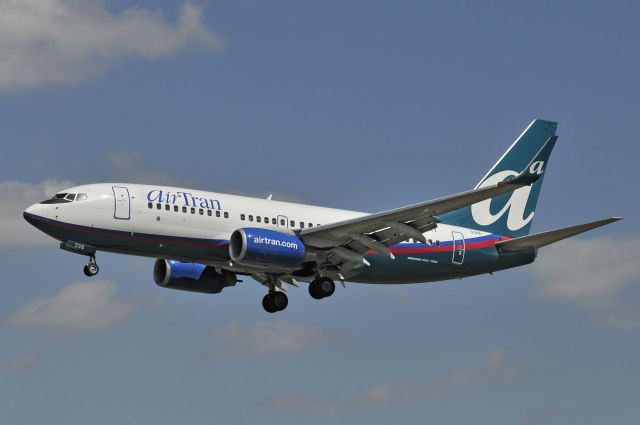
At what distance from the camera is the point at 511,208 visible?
56.3 meters

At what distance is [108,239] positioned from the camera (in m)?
46.4

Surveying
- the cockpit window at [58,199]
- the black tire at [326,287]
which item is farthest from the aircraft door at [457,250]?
the cockpit window at [58,199]

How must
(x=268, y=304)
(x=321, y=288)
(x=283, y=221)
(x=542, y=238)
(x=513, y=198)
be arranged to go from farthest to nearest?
(x=513, y=198) < (x=268, y=304) < (x=542, y=238) < (x=321, y=288) < (x=283, y=221)

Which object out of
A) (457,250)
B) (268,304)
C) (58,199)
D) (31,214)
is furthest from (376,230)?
(31,214)

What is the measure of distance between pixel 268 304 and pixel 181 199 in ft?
26.2

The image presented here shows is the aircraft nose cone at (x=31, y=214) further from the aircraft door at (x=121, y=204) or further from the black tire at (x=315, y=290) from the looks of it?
the black tire at (x=315, y=290)

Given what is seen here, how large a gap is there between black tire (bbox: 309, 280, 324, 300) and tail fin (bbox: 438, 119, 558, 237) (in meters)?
7.13

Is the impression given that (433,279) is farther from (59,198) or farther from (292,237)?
(59,198)

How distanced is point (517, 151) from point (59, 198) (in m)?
22.5

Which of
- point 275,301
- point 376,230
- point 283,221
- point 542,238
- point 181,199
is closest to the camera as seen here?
point 181,199

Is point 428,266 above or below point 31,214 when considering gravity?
below

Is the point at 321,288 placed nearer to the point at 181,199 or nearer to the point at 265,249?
the point at 265,249

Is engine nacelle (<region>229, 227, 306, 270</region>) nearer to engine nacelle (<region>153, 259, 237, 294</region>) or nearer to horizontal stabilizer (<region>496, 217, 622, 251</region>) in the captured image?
engine nacelle (<region>153, 259, 237, 294</region>)

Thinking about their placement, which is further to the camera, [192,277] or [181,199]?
[192,277]
